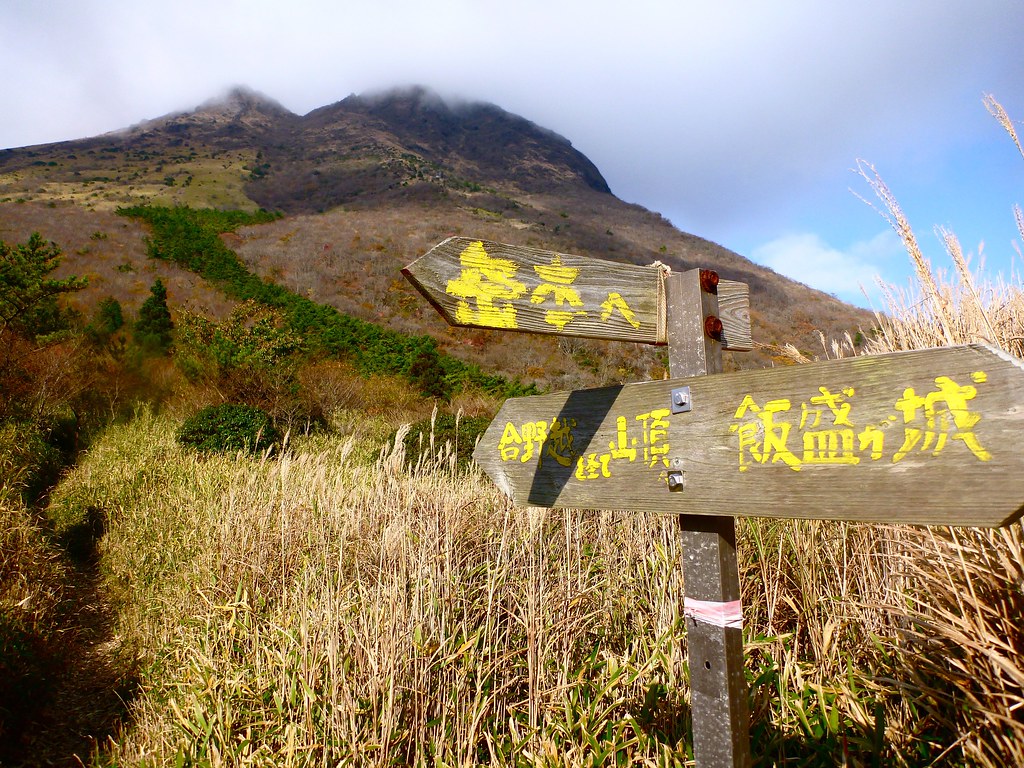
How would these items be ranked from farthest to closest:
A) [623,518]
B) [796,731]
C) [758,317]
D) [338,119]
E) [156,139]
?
1. [338,119]
2. [156,139]
3. [758,317]
4. [623,518]
5. [796,731]

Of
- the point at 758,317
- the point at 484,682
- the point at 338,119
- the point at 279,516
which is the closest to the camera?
the point at 484,682

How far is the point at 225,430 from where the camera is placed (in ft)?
25.0

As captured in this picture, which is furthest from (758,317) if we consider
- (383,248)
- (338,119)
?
(338,119)

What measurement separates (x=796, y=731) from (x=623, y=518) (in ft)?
3.89

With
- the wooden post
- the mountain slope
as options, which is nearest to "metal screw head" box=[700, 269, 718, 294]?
the wooden post

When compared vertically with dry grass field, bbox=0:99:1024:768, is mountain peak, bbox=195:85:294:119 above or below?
above

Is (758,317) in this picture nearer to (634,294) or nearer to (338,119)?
(634,294)

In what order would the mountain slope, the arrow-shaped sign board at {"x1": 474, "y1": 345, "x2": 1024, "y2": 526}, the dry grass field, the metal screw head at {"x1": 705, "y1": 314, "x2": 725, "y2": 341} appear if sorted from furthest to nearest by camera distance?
the mountain slope → the dry grass field → the metal screw head at {"x1": 705, "y1": 314, "x2": 725, "y2": 341} → the arrow-shaped sign board at {"x1": 474, "y1": 345, "x2": 1024, "y2": 526}

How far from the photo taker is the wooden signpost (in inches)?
38.5

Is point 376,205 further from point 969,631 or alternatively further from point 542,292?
point 969,631

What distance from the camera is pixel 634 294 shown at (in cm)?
153

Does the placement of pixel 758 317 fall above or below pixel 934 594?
above

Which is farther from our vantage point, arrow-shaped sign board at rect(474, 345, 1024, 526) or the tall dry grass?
the tall dry grass

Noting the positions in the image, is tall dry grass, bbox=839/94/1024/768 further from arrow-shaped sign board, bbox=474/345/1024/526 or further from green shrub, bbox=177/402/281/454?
green shrub, bbox=177/402/281/454
